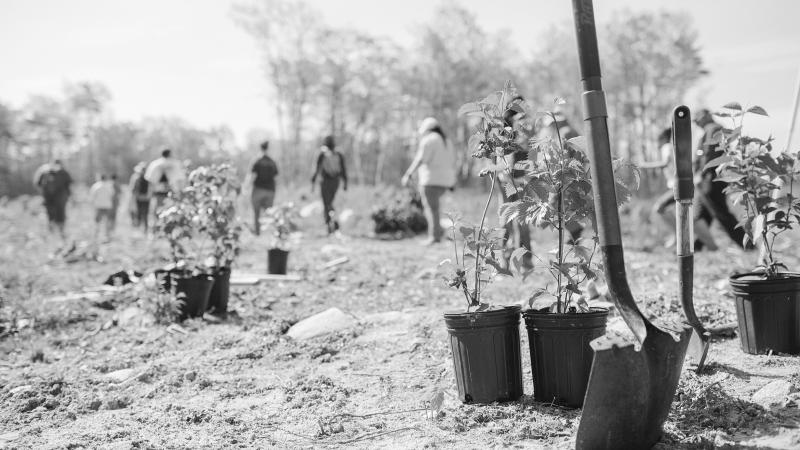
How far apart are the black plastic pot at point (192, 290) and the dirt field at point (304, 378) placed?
0.24m

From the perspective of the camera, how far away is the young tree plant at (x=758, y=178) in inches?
130

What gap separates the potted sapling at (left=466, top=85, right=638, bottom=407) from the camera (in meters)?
2.81

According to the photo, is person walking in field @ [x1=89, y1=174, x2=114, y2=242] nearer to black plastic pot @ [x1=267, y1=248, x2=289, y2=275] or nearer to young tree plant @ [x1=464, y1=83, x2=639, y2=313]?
black plastic pot @ [x1=267, y1=248, x2=289, y2=275]

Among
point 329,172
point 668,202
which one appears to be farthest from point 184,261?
point 668,202

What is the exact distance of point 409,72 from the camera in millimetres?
36969

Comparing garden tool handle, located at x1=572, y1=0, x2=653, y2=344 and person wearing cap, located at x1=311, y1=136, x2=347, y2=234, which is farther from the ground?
person wearing cap, located at x1=311, y1=136, x2=347, y2=234

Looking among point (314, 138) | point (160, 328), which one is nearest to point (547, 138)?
point (160, 328)

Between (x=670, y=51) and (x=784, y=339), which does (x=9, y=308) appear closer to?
(x=784, y=339)

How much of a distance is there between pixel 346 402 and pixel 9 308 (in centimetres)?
454

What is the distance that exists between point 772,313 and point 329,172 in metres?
9.60

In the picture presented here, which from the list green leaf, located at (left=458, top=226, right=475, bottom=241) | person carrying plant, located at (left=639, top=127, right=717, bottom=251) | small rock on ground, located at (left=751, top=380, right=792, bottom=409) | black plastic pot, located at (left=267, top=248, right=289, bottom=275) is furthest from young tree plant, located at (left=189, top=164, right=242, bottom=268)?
person carrying plant, located at (left=639, top=127, right=717, bottom=251)

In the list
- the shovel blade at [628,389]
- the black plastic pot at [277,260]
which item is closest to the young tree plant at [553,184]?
the shovel blade at [628,389]

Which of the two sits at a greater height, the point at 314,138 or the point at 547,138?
the point at 314,138

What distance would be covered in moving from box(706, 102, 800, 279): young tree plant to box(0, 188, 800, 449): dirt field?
71cm
